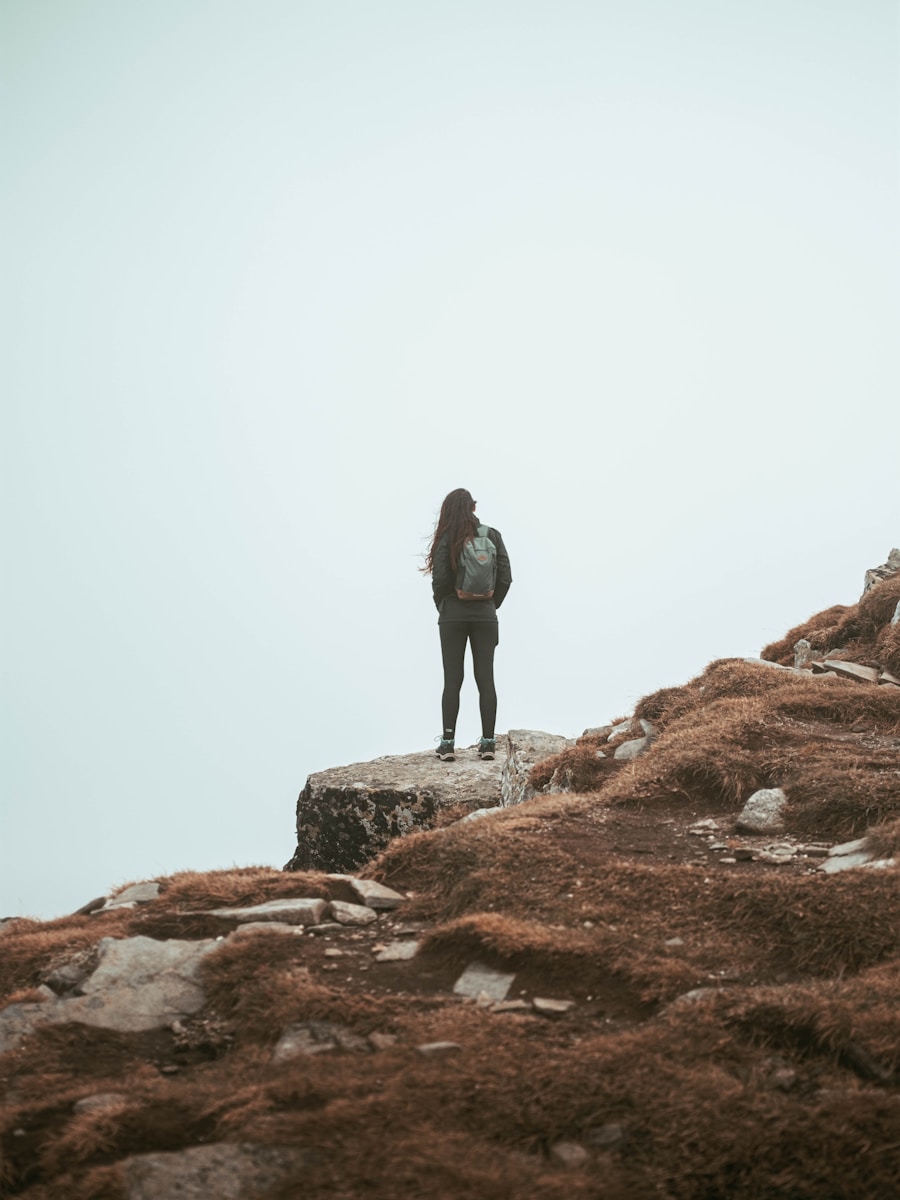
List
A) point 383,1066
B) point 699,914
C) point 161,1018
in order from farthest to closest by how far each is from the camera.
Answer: point 699,914 → point 161,1018 → point 383,1066

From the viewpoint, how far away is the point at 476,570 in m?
18.8

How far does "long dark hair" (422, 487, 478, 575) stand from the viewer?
748 inches

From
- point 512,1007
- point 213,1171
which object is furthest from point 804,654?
point 213,1171

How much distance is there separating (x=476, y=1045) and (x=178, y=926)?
4205 millimetres

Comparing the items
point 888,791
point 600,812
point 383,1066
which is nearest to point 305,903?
point 383,1066

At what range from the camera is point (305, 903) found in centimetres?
970

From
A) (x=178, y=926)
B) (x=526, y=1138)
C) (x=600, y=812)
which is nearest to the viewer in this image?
(x=526, y=1138)

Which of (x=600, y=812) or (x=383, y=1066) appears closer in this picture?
(x=383, y=1066)

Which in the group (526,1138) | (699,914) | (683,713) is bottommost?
(526,1138)

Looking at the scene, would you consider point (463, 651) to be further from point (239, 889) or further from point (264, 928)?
point (264, 928)

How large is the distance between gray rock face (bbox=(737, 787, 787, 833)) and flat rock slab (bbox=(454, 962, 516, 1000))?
4576 mm

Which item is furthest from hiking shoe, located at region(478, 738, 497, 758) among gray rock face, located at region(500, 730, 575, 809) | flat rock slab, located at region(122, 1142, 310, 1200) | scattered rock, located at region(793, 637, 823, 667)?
flat rock slab, located at region(122, 1142, 310, 1200)

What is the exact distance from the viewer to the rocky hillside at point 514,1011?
554 cm

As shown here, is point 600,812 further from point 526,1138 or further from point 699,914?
point 526,1138
